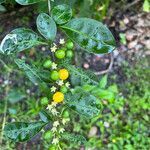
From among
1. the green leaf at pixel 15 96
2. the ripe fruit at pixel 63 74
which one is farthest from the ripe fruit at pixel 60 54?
the green leaf at pixel 15 96

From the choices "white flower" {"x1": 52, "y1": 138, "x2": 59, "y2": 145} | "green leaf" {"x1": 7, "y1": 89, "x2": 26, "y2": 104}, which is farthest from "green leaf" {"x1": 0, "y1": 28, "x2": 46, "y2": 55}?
"green leaf" {"x1": 7, "y1": 89, "x2": 26, "y2": 104}

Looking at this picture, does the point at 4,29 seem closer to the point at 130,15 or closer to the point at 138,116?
the point at 130,15

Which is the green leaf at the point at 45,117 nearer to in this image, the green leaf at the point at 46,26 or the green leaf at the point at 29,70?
the green leaf at the point at 29,70

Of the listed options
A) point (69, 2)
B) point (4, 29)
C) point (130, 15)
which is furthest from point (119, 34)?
point (69, 2)

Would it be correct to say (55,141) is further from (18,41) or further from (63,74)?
(18,41)

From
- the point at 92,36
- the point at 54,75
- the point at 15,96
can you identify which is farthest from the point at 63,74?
the point at 15,96
